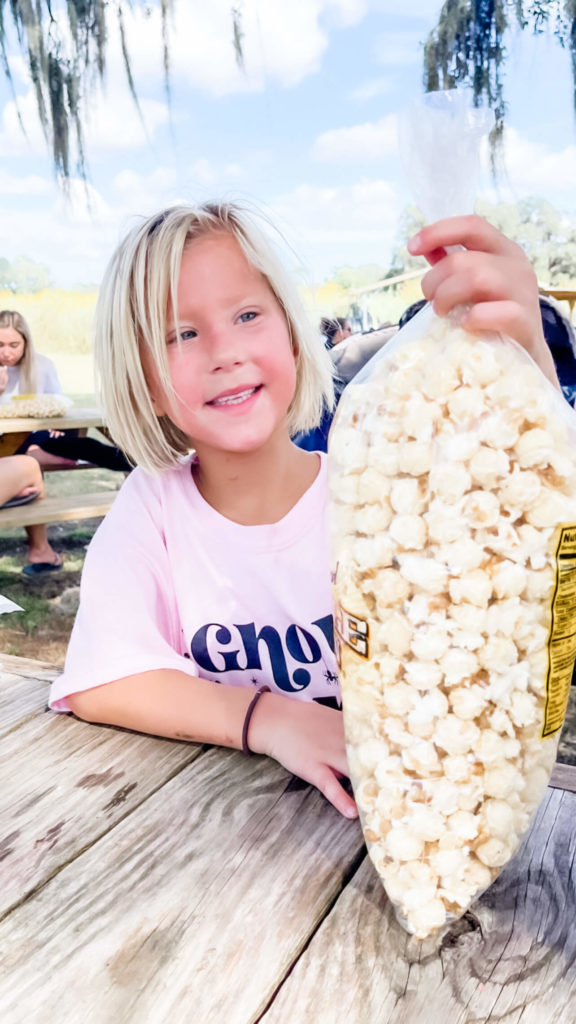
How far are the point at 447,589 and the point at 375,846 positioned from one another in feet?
0.56

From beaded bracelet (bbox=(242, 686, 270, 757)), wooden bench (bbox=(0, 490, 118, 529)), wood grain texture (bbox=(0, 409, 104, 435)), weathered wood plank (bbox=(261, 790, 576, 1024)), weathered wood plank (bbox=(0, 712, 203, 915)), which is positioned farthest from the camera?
wood grain texture (bbox=(0, 409, 104, 435))

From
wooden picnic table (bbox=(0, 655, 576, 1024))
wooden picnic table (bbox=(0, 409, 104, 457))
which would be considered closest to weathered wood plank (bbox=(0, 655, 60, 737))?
wooden picnic table (bbox=(0, 655, 576, 1024))

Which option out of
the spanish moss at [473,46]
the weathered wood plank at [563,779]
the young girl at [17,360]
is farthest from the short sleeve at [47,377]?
the weathered wood plank at [563,779]

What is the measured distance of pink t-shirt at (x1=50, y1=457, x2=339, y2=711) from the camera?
2.94ft

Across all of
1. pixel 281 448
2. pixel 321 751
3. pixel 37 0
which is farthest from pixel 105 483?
pixel 321 751

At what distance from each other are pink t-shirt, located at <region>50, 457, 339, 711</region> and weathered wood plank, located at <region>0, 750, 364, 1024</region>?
0.29 metres

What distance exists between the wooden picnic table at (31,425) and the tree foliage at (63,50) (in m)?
1.98

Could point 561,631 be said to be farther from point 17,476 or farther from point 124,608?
point 17,476

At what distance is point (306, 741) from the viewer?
0.63 m

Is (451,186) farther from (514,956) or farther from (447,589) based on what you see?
(514,956)

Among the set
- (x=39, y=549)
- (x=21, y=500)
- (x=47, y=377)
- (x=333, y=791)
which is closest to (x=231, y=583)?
(x=333, y=791)

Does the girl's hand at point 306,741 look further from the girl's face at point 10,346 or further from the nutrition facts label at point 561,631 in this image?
the girl's face at point 10,346

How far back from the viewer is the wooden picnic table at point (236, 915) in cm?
40

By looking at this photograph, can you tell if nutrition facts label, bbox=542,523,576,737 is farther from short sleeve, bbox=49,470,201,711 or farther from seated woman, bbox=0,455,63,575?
seated woman, bbox=0,455,63,575
